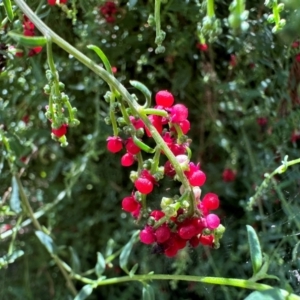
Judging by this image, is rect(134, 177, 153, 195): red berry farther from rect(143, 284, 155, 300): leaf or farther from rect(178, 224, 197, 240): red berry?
rect(143, 284, 155, 300): leaf

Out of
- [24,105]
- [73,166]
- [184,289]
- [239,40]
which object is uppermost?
[239,40]

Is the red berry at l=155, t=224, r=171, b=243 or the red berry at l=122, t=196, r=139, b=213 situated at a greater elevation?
the red berry at l=122, t=196, r=139, b=213

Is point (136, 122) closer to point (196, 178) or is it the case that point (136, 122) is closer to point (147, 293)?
point (196, 178)

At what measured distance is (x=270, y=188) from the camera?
35.7 inches

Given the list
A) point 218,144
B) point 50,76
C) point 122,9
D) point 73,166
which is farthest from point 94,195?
point 50,76

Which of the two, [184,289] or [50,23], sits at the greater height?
[50,23]

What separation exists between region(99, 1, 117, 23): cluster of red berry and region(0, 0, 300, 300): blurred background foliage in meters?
0.02

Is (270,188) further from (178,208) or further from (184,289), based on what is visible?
(178,208)

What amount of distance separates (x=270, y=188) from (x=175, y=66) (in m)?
0.36

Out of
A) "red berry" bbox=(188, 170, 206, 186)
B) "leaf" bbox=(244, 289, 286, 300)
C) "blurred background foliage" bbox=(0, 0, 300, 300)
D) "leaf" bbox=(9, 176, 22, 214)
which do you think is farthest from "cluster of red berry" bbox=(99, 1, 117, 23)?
"leaf" bbox=(244, 289, 286, 300)

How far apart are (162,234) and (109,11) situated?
1.92 feet

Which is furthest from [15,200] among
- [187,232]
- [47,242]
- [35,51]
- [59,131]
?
[187,232]

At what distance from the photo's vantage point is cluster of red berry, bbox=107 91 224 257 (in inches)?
20.1

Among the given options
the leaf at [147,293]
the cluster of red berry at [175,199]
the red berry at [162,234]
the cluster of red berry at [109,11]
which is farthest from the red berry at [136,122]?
the cluster of red berry at [109,11]
